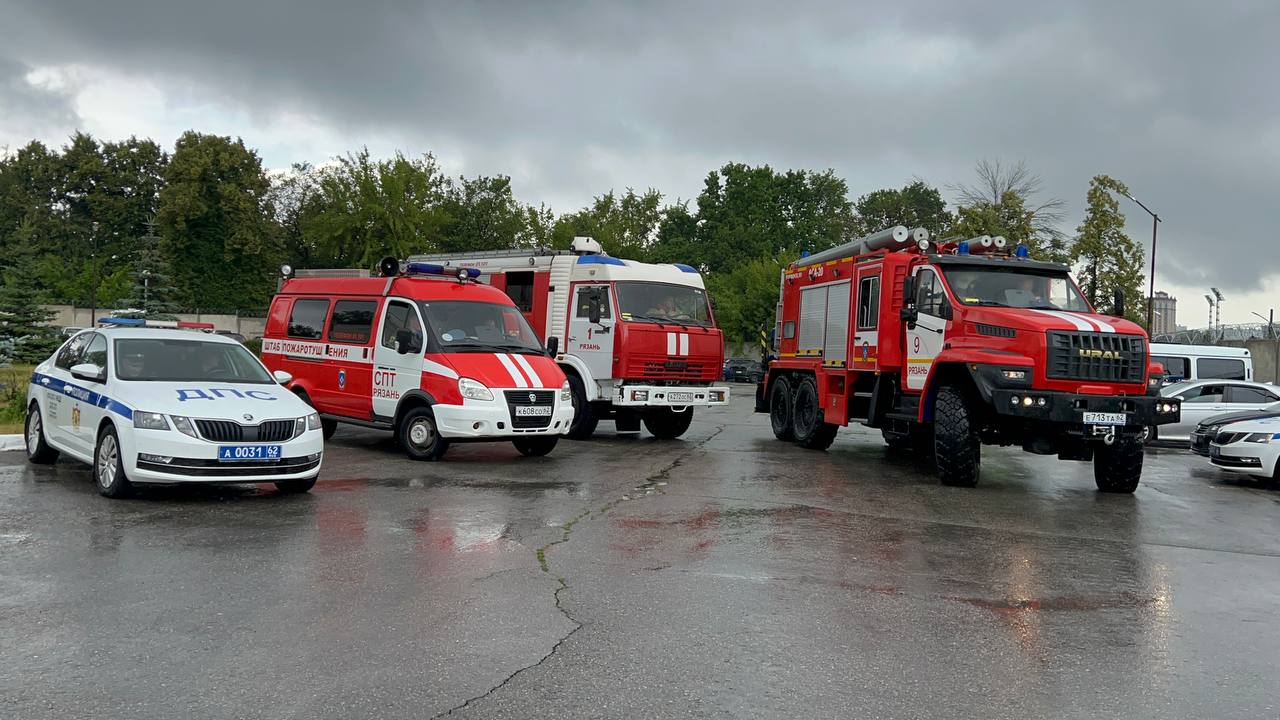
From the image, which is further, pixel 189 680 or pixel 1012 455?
pixel 1012 455

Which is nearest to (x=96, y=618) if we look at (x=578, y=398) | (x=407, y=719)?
(x=407, y=719)

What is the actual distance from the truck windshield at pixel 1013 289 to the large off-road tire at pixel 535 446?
5639 millimetres

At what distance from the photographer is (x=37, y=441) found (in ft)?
38.3

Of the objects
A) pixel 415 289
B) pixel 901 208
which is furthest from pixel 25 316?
pixel 901 208

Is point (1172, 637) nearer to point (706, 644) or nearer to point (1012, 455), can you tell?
point (706, 644)

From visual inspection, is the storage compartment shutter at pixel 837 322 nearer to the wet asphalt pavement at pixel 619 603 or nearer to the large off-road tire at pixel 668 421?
the large off-road tire at pixel 668 421

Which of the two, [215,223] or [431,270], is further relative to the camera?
[215,223]

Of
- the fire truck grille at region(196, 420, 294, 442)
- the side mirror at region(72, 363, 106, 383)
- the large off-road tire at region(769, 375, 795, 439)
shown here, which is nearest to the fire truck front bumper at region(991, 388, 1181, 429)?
the large off-road tire at region(769, 375, 795, 439)

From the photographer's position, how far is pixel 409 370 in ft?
44.3

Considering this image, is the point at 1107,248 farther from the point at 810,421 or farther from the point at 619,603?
the point at 619,603

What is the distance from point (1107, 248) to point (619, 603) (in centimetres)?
3496

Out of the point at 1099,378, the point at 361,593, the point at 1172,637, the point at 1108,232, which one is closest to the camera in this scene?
the point at 1172,637

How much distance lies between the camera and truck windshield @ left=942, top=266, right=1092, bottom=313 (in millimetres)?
13000

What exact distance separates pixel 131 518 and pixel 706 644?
18.2 feet
